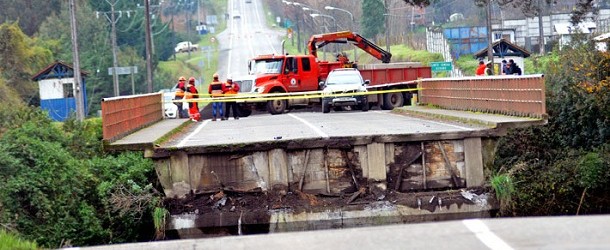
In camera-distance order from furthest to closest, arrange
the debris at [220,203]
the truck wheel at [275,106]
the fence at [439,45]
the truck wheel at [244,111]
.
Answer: the fence at [439,45], the truck wheel at [244,111], the truck wheel at [275,106], the debris at [220,203]

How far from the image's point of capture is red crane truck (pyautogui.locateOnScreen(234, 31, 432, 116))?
41.3 meters

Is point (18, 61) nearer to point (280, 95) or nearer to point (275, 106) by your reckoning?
point (275, 106)

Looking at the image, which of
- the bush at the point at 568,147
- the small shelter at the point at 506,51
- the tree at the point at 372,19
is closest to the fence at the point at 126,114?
the bush at the point at 568,147

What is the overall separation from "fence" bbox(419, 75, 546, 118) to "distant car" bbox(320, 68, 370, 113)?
424 centimetres

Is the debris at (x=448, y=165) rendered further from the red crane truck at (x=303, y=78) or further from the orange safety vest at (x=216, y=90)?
the red crane truck at (x=303, y=78)

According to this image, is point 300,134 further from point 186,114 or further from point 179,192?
point 186,114

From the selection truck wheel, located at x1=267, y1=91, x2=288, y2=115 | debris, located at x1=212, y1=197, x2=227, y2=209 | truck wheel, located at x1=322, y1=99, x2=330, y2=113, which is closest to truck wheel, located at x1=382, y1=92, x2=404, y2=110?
truck wheel, located at x1=322, y1=99, x2=330, y2=113

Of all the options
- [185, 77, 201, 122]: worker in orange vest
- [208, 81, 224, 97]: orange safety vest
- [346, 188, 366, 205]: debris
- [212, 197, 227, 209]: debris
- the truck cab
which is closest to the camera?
[212, 197, 227, 209]: debris

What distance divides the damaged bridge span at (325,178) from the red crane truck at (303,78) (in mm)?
19122

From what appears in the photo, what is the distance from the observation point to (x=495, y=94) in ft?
85.3

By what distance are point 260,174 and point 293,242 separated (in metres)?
14.1

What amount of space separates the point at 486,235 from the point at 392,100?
36477mm

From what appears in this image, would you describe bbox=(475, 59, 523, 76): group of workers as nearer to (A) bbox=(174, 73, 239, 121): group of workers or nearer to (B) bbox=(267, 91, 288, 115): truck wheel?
(B) bbox=(267, 91, 288, 115): truck wheel

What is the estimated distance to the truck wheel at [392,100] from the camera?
42.6 meters
